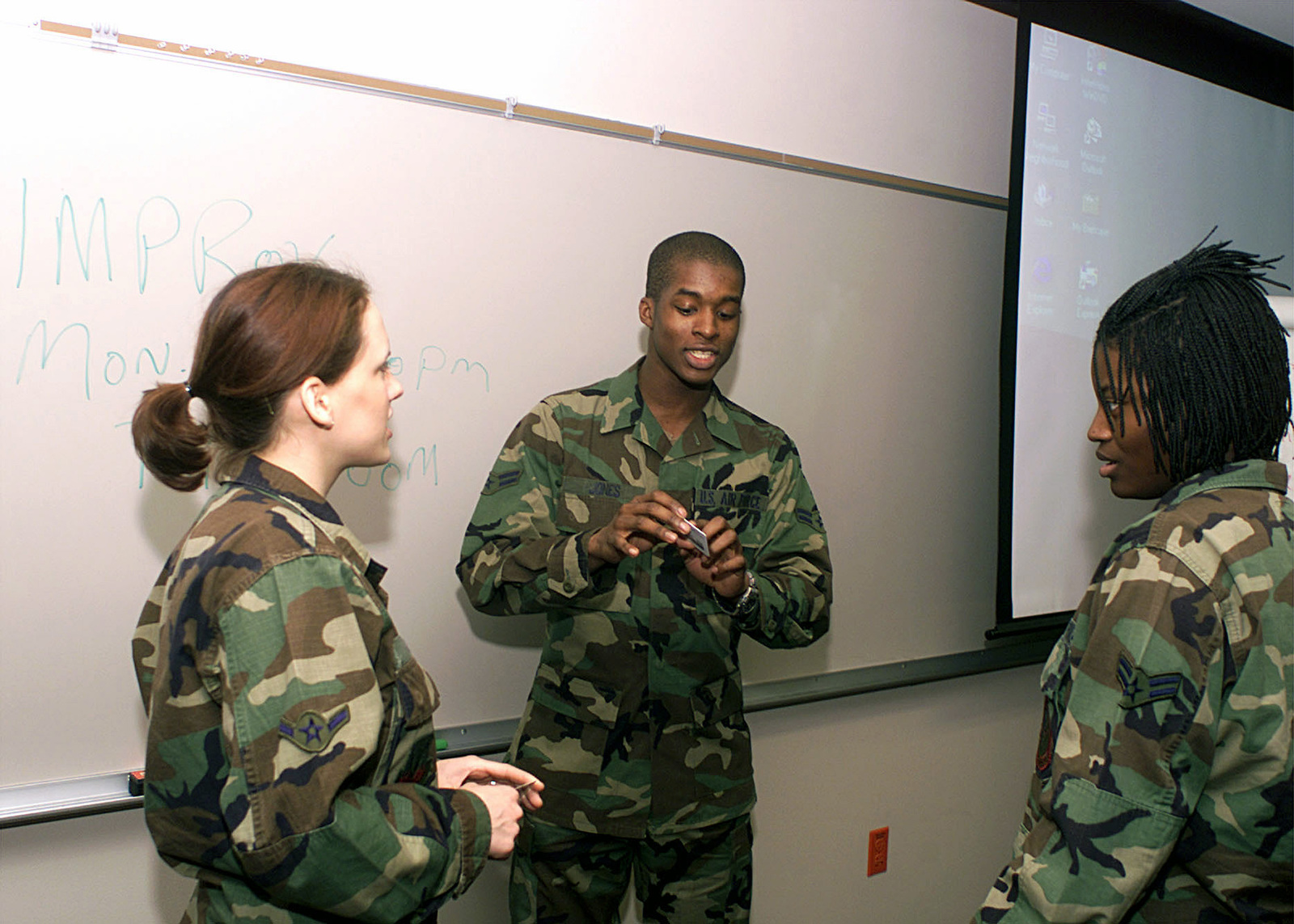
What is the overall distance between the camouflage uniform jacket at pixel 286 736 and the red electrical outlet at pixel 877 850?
175 centimetres

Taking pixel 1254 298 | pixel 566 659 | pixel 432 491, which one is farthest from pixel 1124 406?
pixel 432 491

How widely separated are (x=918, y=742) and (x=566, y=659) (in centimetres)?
130

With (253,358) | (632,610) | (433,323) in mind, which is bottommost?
(632,610)

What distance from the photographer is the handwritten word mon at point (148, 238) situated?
1458mm

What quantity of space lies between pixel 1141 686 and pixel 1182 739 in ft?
0.23

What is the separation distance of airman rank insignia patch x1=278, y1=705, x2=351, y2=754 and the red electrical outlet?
198 centimetres

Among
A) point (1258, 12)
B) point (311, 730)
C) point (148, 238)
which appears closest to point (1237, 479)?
point (311, 730)

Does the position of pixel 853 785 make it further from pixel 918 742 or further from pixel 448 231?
pixel 448 231

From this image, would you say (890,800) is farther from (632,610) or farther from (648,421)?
(648,421)

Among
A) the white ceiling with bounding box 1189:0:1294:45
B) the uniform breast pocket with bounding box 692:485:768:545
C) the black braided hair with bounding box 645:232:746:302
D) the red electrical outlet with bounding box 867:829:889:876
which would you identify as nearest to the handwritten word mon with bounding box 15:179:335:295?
the black braided hair with bounding box 645:232:746:302

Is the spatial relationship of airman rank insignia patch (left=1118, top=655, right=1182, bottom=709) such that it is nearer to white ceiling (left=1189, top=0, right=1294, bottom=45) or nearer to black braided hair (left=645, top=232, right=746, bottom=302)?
black braided hair (left=645, top=232, right=746, bottom=302)

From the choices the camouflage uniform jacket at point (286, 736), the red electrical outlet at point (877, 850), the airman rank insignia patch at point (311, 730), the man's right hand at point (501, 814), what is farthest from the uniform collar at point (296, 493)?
the red electrical outlet at point (877, 850)

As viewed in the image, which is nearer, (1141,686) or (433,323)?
(1141,686)

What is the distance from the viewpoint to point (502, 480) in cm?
173
